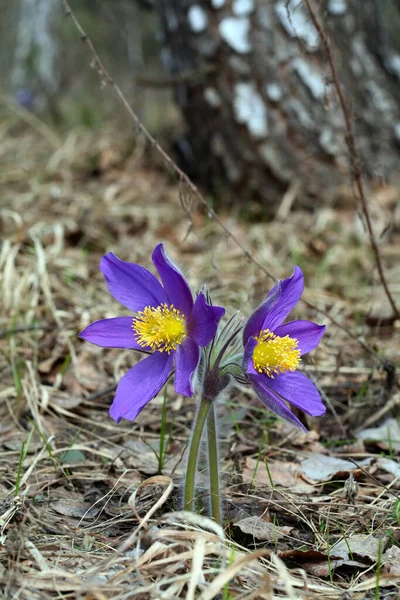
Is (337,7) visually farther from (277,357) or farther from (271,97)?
(277,357)

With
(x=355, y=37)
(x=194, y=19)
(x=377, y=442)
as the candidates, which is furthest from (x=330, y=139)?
(x=377, y=442)

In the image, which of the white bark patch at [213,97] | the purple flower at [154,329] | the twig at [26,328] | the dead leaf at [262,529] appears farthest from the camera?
the white bark patch at [213,97]

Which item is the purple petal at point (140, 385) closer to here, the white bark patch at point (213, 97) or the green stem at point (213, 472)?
the green stem at point (213, 472)

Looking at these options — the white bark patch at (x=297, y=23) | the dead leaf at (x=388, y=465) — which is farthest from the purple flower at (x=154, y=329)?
the white bark patch at (x=297, y=23)

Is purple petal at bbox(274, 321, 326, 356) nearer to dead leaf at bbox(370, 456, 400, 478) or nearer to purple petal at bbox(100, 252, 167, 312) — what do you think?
purple petal at bbox(100, 252, 167, 312)

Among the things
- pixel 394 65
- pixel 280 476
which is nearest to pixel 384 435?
pixel 280 476

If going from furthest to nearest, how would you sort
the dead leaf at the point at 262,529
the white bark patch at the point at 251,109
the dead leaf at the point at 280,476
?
the white bark patch at the point at 251,109 → the dead leaf at the point at 280,476 → the dead leaf at the point at 262,529

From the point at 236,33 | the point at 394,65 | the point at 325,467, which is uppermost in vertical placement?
the point at 236,33
